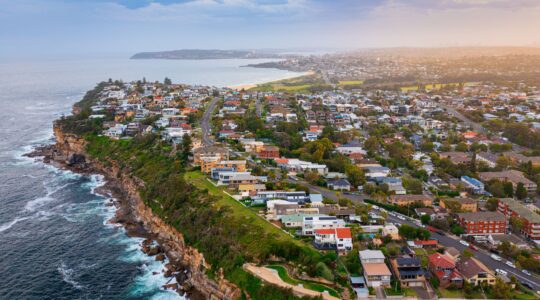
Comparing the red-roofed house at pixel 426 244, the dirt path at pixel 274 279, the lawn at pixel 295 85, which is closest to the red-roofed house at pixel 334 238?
the dirt path at pixel 274 279

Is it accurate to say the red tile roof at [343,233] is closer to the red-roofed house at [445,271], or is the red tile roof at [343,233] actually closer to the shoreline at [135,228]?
the red-roofed house at [445,271]

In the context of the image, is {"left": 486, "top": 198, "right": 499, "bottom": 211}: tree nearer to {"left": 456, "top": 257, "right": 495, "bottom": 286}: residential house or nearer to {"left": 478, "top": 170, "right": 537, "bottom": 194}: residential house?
{"left": 478, "top": 170, "right": 537, "bottom": 194}: residential house

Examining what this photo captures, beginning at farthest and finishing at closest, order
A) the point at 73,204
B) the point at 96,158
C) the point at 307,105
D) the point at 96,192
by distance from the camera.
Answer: the point at 307,105 < the point at 96,158 < the point at 96,192 < the point at 73,204

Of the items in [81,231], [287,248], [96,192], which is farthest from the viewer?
[96,192]

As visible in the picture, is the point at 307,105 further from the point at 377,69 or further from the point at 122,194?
the point at 377,69

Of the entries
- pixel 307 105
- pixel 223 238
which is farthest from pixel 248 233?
pixel 307 105

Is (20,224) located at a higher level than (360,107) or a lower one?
lower

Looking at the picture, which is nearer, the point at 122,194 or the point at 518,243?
the point at 518,243
